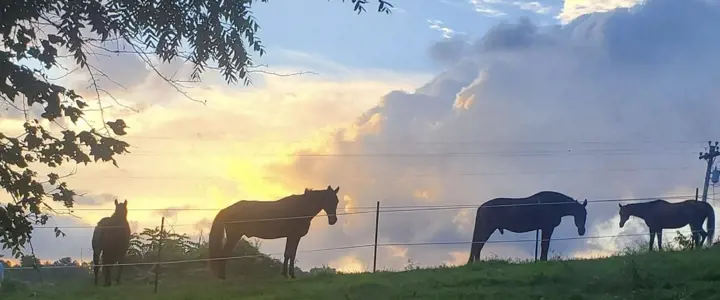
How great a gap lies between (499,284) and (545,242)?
6.98 metres

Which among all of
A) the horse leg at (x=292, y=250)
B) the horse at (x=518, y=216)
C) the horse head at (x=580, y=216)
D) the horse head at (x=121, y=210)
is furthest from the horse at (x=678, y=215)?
the horse head at (x=121, y=210)

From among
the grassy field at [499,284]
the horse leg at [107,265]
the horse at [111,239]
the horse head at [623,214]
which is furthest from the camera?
the horse head at [623,214]

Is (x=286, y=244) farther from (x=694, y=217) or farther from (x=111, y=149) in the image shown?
(x=694, y=217)

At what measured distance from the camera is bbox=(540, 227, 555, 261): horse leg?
56.2 ft

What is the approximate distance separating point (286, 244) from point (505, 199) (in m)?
6.13

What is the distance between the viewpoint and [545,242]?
17938mm

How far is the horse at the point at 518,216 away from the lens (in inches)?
742

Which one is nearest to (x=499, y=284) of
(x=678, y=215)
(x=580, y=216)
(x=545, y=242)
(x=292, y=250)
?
(x=292, y=250)

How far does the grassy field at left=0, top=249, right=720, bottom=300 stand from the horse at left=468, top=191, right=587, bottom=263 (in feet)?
16.3

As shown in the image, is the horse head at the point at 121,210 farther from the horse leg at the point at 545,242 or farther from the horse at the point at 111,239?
the horse leg at the point at 545,242

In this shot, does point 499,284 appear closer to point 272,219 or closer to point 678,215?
point 272,219

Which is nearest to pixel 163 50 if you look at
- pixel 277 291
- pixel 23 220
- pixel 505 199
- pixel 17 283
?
pixel 23 220

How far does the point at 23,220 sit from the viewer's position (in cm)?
634

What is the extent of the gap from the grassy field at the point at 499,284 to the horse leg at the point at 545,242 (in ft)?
11.3
